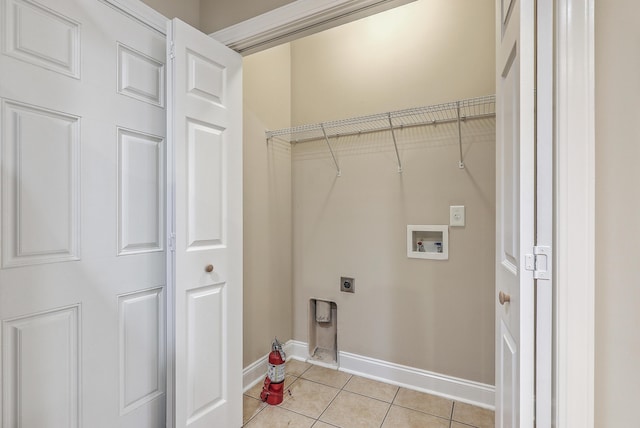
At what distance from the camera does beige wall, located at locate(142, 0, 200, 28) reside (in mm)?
1446

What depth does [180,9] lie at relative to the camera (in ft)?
5.15

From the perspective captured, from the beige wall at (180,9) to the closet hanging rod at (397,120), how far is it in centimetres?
86

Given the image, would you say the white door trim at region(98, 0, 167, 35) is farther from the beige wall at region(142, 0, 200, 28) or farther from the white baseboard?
the white baseboard

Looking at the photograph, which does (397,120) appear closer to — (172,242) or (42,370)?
(172,242)

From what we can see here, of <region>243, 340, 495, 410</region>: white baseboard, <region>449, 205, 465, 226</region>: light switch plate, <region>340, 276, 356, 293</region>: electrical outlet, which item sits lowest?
<region>243, 340, 495, 410</region>: white baseboard

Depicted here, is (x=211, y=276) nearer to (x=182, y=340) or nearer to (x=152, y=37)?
(x=182, y=340)

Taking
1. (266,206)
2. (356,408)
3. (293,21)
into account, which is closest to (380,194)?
(266,206)

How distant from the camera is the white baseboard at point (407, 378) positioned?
6.14 ft

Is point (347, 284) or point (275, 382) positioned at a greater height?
point (347, 284)

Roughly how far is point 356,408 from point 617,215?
1738 millimetres

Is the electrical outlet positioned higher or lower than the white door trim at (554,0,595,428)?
lower

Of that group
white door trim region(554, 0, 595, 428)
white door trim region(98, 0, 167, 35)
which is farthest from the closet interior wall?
white door trim region(554, 0, 595, 428)

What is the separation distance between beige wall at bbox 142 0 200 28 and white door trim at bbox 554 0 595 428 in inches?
64.3

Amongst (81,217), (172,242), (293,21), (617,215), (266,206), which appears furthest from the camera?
(266,206)
